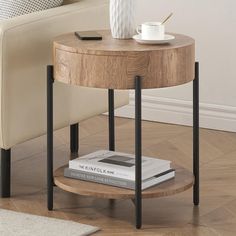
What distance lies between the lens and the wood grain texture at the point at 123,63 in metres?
2.98

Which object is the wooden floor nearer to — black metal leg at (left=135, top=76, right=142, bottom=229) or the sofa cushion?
black metal leg at (left=135, top=76, right=142, bottom=229)

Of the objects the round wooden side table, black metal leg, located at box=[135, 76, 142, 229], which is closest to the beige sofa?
the round wooden side table

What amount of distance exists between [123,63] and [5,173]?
716 millimetres

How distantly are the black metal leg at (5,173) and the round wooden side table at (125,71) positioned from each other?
225mm

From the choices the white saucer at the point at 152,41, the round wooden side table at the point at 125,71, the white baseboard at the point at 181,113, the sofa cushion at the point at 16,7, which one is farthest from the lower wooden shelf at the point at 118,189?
the white baseboard at the point at 181,113

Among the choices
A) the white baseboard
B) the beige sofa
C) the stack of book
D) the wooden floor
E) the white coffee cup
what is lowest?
the wooden floor

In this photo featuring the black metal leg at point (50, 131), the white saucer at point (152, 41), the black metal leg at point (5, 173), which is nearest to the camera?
the white saucer at point (152, 41)

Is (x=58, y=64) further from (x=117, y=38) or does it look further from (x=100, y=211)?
(x=100, y=211)

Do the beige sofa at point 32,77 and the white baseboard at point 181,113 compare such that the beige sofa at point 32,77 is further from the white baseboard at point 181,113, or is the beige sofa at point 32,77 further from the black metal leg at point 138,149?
the white baseboard at point 181,113

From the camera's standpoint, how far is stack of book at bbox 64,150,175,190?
315 centimetres

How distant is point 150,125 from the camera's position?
4.49 metres

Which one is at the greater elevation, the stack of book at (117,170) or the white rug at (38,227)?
the stack of book at (117,170)

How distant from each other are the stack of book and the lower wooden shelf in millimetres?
20

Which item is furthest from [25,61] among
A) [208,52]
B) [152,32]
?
[208,52]
